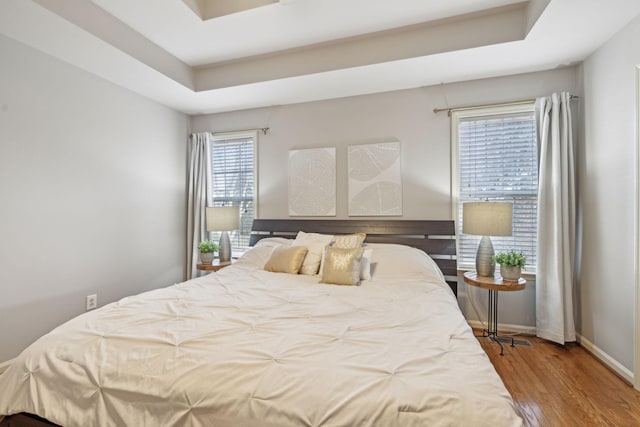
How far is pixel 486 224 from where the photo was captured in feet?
8.78

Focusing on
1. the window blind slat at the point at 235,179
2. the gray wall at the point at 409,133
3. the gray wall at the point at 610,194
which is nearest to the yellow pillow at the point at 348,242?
the gray wall at the point at 409,133

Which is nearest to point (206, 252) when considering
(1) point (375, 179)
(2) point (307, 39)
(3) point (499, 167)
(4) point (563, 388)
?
(1) point (375, 179)

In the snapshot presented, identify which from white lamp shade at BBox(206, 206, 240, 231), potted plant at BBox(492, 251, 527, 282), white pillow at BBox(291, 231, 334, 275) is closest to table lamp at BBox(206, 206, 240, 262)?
white lamp shade at BBox(206, 206, 240, 231)

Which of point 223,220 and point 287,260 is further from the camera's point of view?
point 223,220

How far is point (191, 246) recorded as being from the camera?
3984 mm

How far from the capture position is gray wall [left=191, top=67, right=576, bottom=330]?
117 inches

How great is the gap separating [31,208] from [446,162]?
3707mm

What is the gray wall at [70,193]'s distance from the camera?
235cm

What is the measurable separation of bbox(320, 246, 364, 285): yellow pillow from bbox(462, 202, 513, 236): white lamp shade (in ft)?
3.64

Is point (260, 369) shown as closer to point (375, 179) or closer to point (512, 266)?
point (512, 266)

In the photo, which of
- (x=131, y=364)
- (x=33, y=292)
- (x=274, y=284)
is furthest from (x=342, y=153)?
(x=33, y=292)

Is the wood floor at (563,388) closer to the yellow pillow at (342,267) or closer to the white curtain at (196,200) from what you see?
the yellow pillow at (342,267)

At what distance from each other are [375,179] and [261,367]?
8.56 feet

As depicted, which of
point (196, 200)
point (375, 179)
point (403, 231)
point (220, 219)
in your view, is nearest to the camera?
point (403, 231)
